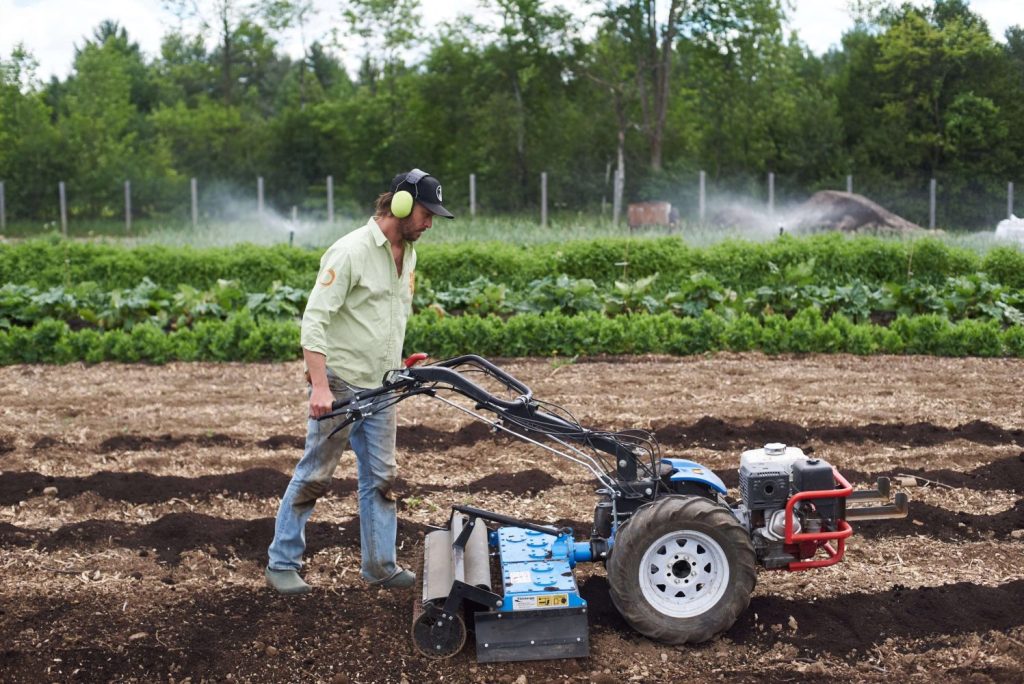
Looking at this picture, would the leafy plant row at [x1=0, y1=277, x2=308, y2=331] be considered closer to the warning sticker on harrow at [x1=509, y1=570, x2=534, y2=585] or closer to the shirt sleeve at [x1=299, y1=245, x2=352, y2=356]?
the shirt sleeve at [x1=299, y1=245, x2=352, y2=356]

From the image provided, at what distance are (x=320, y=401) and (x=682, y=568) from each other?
5.67ft

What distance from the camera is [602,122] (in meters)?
31.7

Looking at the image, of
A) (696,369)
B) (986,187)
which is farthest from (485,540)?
(986,187)

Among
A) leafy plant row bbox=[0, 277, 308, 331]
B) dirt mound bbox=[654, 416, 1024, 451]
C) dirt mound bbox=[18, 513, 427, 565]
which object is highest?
leafy plant row bbox=[0, 277, 308, 331]

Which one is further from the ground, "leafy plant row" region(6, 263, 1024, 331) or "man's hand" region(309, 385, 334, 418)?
"man's hand" region(309, 385, 334, 418)

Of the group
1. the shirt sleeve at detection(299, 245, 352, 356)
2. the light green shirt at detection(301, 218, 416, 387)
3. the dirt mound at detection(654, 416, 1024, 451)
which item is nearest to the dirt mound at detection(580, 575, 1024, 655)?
the light green shirt at detection(301, 218, 416, 387)

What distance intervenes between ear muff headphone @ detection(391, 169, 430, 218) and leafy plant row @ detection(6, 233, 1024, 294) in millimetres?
8261

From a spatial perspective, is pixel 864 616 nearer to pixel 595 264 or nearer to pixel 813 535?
pixel 813 535

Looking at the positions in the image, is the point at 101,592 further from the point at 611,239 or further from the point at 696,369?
the point at 611,239

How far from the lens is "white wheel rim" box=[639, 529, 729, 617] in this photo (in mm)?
4863

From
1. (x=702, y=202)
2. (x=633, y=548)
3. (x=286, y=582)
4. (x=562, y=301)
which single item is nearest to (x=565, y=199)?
(x=702, y=202)

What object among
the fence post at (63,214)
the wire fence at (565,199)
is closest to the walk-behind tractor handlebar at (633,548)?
the wire fence at (565,199)

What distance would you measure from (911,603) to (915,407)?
13.9 feet

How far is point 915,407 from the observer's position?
9297mm
